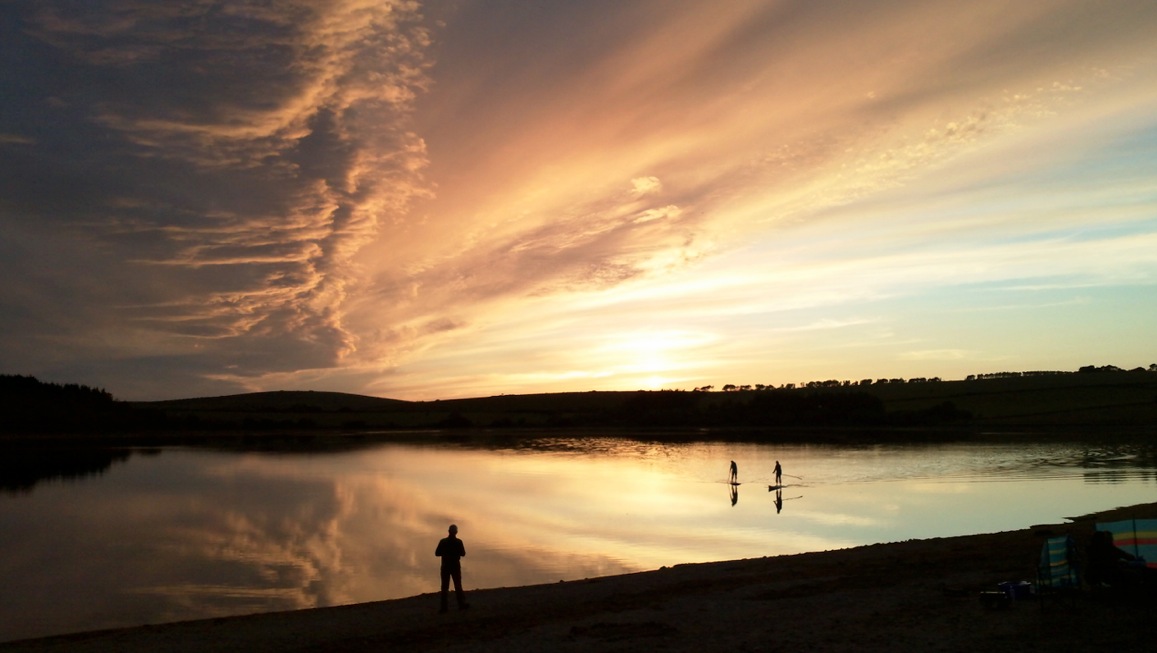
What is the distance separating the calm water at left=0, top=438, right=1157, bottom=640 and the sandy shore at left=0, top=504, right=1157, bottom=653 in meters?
3.02

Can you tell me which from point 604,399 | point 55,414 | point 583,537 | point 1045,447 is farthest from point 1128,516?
point 604,399

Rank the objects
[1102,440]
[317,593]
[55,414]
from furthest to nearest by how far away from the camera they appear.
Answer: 1. [55,414]
2. [1102,440]
3. [317,593]

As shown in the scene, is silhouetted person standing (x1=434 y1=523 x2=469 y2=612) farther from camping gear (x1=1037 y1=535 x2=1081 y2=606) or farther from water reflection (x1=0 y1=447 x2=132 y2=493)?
water reflection (x1=0 y1=447 x2=132 y2=493)

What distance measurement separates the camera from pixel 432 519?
98.6 feet

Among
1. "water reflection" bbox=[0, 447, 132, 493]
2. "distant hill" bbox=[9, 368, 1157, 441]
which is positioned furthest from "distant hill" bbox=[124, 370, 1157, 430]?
"water reflection" bbox=[0, 447, 132, 493]

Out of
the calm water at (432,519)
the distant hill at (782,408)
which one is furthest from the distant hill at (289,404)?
the calm water at (432,519)

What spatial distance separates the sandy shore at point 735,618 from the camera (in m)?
10.8

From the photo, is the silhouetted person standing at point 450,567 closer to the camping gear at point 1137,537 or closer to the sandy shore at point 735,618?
the sandy shore at point 735,618

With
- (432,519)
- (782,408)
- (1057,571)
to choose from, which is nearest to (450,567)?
(1057,571)

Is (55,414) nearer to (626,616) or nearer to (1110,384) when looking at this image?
(626,616)

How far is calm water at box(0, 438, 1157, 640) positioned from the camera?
62.2 feet

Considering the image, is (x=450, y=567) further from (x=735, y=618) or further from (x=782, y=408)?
(x=782, y=408)

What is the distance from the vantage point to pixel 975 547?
18.3 m

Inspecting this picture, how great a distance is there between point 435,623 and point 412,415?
492ft
